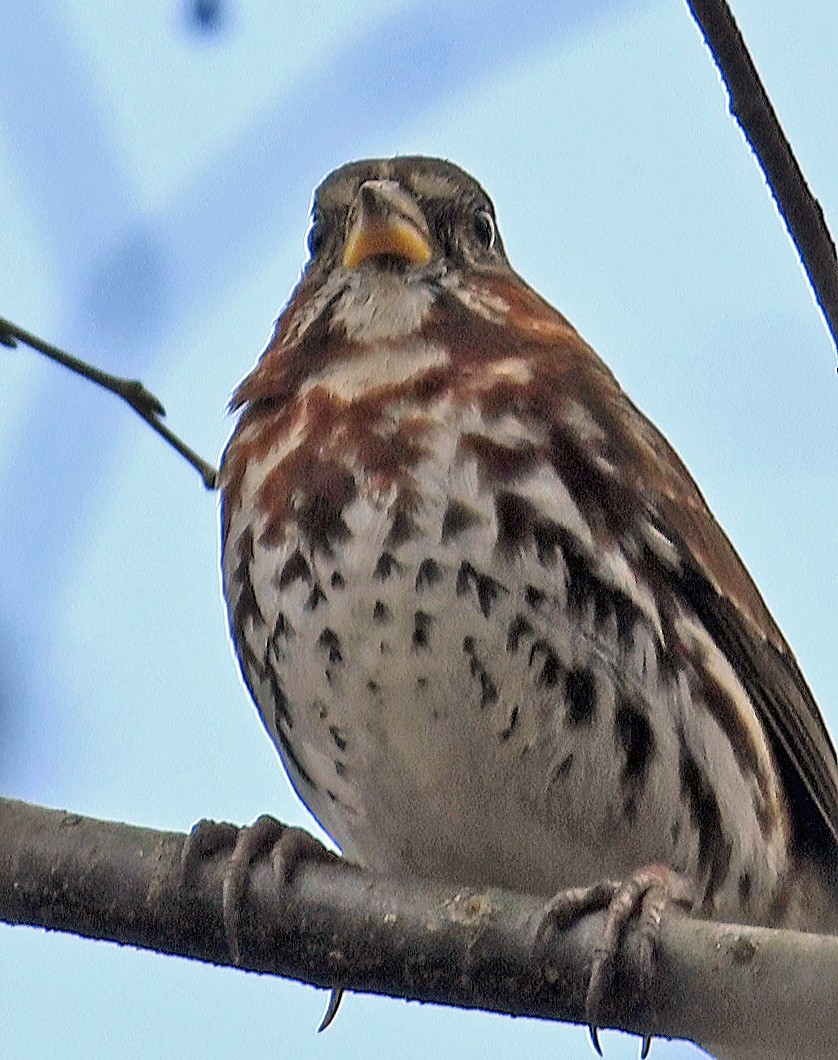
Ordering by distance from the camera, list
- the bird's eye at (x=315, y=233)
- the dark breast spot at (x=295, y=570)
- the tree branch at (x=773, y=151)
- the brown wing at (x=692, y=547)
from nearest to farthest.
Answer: the tree branch at (x=773, y=151)
the dark breast spot at (x=295, y=570)
the brown wing at (x=692, y=547)
the bird's eye at (x=315, y=233)

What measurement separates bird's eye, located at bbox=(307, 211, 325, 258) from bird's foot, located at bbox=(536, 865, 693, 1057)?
178 cm

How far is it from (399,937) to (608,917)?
33cm

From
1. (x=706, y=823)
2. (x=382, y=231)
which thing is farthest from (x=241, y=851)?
(x=382, y=231)

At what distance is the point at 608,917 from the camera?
281cm

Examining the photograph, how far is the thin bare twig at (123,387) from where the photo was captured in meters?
3.19

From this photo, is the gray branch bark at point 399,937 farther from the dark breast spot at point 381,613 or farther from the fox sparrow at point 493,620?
the dark breast spot at point 381,613

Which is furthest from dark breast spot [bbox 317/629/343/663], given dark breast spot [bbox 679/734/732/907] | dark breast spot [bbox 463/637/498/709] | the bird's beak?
the bird's beak

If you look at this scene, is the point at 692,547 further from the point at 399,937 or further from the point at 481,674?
the point at 399,937

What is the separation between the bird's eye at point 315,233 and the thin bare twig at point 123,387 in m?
0.79

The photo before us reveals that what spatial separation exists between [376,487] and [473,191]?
102cm

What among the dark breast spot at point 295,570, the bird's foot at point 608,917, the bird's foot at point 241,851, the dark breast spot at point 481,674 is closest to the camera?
the bird's foot at point 608,917

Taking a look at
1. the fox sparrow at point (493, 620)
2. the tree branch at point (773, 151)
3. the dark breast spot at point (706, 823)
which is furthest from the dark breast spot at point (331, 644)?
the tree branch at point (773, 151)

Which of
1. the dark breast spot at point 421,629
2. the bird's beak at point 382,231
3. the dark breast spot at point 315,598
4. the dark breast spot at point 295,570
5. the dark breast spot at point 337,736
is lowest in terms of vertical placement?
the dark breast spot at point 337,736

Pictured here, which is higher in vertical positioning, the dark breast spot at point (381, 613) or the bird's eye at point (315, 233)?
the bird's eye at point (315, 233)
